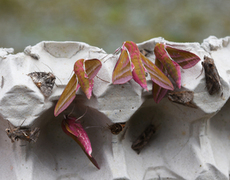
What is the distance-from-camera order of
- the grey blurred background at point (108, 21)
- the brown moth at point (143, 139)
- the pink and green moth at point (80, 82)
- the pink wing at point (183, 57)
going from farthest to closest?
the grey blurred background at point (108, 21) < the brown moth at point (143, 139) < the pink wing at point (183, 57) < the pink and green moth at point (80, 82)

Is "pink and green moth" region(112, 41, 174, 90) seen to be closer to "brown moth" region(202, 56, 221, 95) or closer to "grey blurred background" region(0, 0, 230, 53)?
"brown moth" region(202, 56, 221, 95)

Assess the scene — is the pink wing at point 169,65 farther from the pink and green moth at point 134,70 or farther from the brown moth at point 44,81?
the brown moth at point 44,81

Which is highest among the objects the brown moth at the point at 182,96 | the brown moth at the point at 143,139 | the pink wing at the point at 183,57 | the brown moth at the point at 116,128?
the pink wing at the point at 183,57

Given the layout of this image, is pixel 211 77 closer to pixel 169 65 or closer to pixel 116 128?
pixel 169 65

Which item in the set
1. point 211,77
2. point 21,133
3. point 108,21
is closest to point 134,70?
point 211,77

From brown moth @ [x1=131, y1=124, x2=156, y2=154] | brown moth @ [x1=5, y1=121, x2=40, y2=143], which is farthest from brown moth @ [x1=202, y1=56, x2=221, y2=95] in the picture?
brown moth @ [x1=5, y1=121, x2=40, y2=143]

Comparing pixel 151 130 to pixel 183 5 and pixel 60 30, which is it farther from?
pixel 183 5

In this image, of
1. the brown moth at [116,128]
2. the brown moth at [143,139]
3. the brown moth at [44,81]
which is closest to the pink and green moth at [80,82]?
the brown moth at [44,81]
